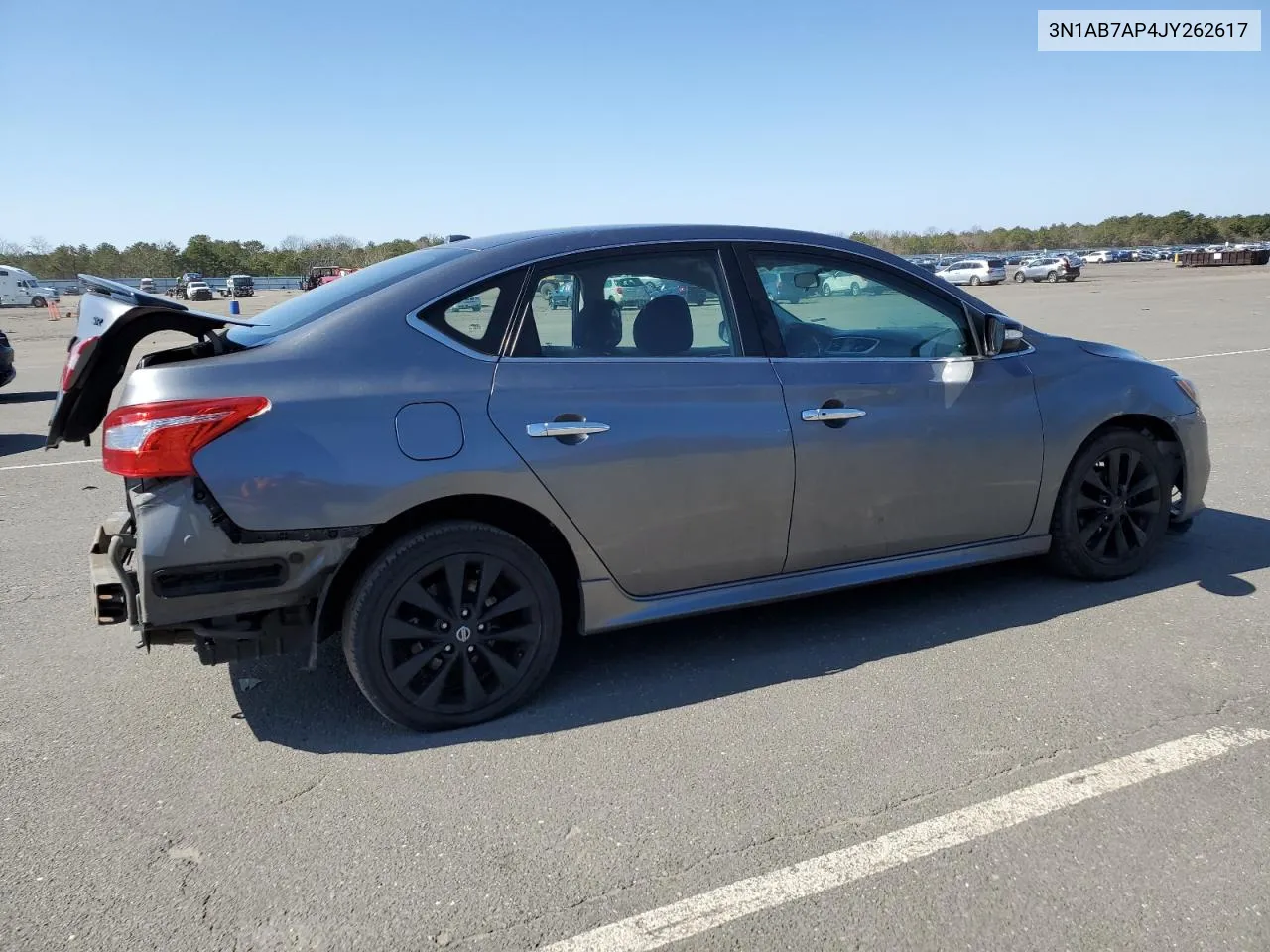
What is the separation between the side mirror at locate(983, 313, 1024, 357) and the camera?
14.2 ft

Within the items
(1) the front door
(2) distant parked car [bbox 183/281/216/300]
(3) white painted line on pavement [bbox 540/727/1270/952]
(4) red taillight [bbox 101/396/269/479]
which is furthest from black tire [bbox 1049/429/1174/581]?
(2) distant parked car [bbox 183/281/216/300]

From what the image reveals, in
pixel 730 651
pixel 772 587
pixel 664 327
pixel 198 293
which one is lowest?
pixel 730 651

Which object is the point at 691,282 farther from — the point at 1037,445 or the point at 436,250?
the point at 1037,445

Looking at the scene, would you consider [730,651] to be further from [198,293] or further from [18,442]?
[198,293]

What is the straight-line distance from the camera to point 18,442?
9.77m

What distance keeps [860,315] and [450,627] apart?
2.19 meters

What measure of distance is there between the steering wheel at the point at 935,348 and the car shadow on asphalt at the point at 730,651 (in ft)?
3.79

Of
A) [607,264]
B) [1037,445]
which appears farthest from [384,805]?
[1037,445]

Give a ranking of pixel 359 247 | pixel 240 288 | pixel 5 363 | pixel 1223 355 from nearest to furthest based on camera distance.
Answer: pixel 5 363
pixel 1223 355
pixel 240 288
pixel 359 247

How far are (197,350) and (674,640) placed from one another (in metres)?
2.21

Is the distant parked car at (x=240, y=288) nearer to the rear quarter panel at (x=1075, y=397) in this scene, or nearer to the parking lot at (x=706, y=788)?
the parking lot at (x=706, y=788)

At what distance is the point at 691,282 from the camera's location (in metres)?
3.93

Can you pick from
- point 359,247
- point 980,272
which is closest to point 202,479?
point 980,272

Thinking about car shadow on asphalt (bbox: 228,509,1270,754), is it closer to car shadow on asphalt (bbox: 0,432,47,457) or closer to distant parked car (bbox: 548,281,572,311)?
distant parked car (bbox: 548,281,572,311)
